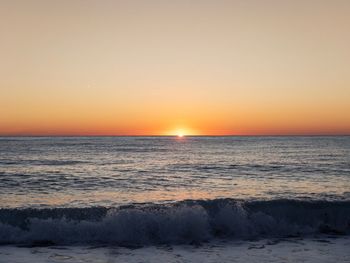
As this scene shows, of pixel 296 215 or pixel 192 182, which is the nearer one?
pixel 296 215

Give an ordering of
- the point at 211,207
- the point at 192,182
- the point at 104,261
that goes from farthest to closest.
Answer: the point at 192,182 < the point at 211,207 < the point at 104,261

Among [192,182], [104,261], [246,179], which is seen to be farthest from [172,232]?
[246,179]

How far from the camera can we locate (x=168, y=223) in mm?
14109

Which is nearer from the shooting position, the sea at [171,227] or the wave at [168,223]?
the sea at [171,227]

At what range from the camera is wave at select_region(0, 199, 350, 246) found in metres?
13.3

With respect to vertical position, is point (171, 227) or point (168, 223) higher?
point (168, 223)

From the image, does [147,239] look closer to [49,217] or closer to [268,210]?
[49,217]

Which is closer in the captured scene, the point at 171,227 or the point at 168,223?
the point at 171,227

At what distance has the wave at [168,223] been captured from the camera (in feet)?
43.6

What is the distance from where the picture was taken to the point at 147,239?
523 inches

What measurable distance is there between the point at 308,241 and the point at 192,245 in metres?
3.71

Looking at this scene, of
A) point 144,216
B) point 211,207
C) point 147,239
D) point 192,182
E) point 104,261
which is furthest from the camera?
point 192,182

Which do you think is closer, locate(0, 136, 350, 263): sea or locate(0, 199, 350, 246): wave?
locate(0, 136, 350, 263): sea

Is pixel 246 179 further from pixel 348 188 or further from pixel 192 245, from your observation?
pixel 192 245
